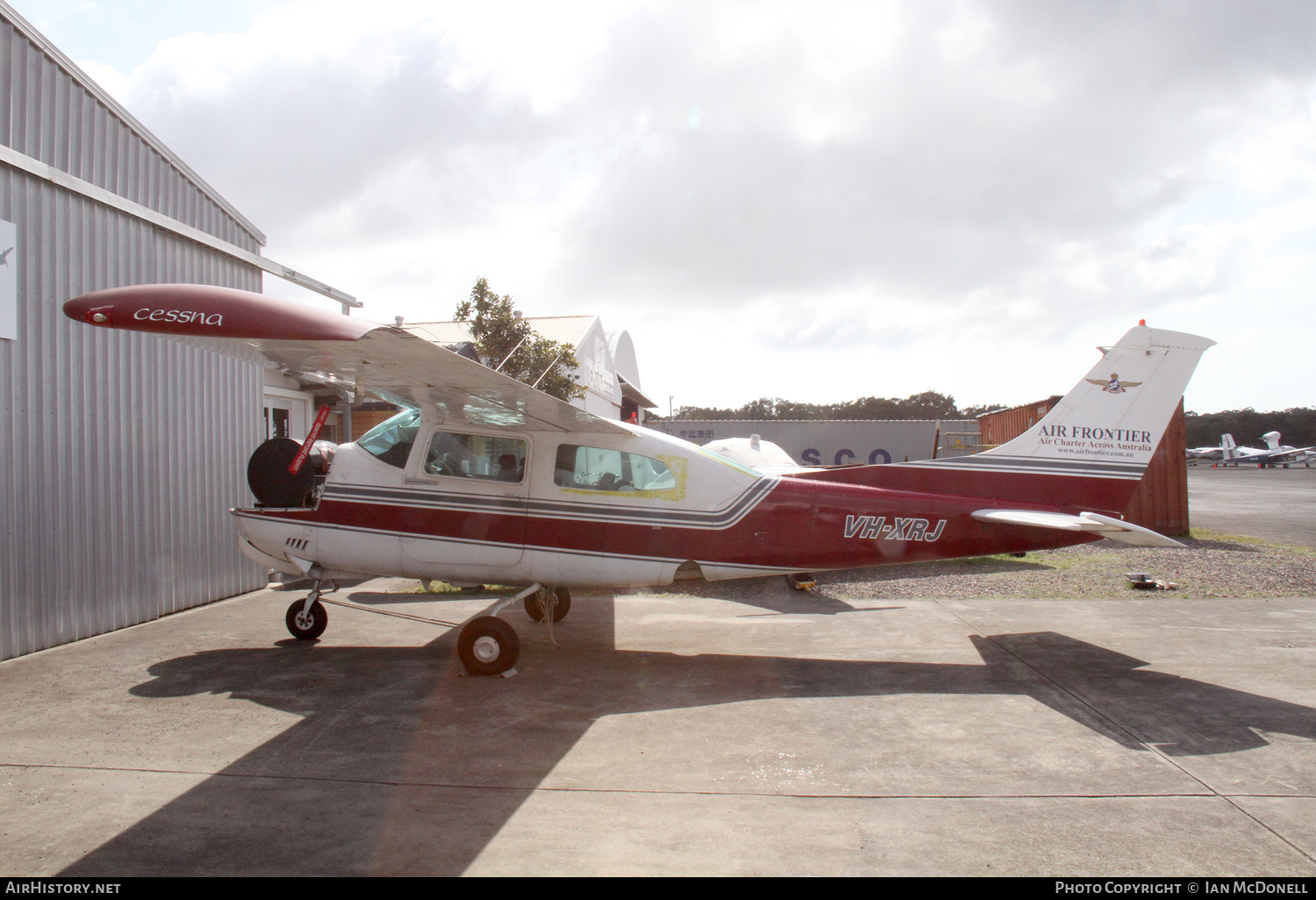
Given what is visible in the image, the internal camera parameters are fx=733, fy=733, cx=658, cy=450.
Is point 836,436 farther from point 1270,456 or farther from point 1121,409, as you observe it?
point 1270,456

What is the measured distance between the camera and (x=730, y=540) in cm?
654

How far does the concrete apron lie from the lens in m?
3.29

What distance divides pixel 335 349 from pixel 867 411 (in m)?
93.6

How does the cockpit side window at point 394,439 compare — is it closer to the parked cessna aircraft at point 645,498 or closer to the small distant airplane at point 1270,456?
the parked cessna aircraft at point 645,498

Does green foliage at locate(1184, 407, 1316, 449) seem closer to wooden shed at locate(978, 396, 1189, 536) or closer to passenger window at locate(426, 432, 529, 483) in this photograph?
wooden shed at locate(978, 396, 1189, 536)

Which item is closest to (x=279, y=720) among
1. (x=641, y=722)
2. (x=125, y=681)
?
(x=125, y=681)

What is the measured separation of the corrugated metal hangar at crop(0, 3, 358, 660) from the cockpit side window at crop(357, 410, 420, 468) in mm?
2864

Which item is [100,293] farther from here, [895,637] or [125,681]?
[895,637]

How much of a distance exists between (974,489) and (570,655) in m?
4.01

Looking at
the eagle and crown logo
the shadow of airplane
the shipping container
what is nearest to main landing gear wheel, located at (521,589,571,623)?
the shadow of airplane

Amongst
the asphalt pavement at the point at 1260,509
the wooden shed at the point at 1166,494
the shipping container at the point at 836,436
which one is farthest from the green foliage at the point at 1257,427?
the wooden shed at the point at 1166,494

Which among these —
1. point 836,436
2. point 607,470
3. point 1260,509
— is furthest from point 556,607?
point 836,436

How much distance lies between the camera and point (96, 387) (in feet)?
24.2

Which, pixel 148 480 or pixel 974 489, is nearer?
pixel 974 489
